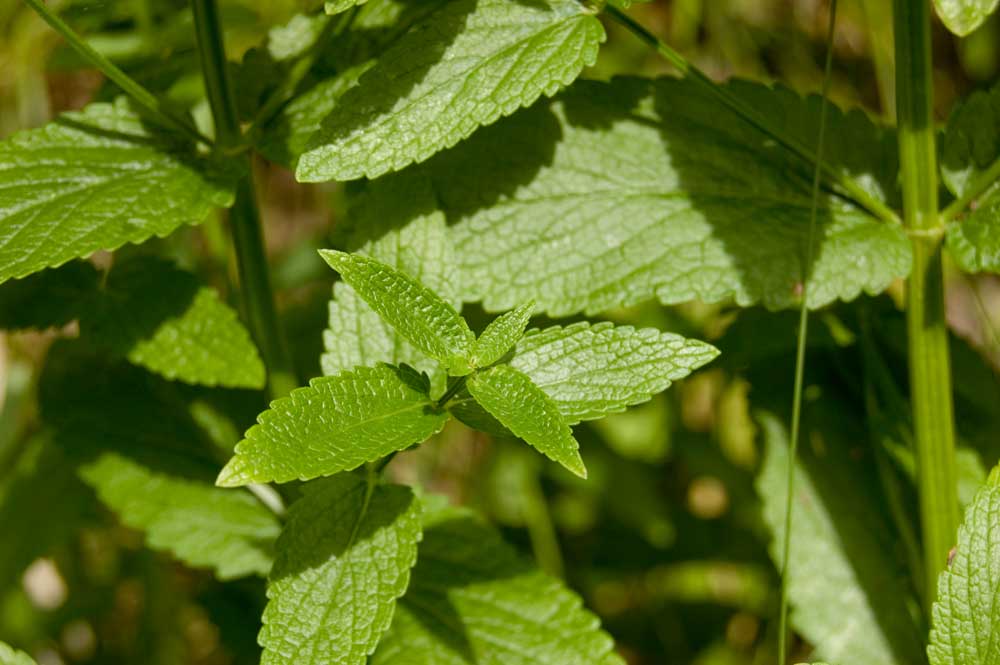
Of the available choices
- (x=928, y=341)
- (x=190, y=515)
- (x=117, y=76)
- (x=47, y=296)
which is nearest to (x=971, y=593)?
(x=928, y=341)

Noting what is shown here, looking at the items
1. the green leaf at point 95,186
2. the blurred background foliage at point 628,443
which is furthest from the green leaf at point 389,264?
the green leaf at point 95,186

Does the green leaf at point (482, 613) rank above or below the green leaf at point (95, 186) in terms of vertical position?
below

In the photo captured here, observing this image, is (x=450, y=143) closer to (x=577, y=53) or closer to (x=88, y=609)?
(x=577, y=53)

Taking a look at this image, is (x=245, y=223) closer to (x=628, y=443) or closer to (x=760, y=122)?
(x=760, y=122)

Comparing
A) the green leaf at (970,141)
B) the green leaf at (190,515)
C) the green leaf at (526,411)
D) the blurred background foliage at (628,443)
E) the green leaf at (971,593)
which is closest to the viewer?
the green leaf at (526,411)

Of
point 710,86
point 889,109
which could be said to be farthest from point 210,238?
point 889,109

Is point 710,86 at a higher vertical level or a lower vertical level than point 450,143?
higher

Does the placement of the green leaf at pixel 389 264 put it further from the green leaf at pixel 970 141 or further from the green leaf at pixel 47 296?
the green leaf at pixel 970 141
